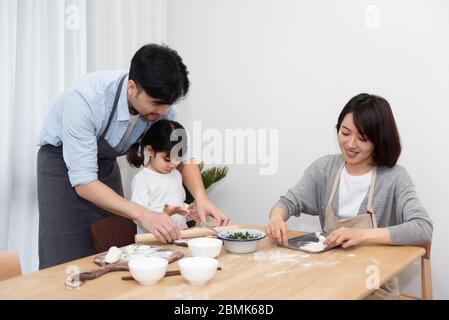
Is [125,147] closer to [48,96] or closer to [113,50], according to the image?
[48,96]

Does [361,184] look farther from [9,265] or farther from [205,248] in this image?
[9,265]

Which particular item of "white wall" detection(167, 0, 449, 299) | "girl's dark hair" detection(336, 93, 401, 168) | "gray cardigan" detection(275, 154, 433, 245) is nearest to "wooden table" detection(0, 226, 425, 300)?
"gray cardigan" detection(275, 154, 433, 245)

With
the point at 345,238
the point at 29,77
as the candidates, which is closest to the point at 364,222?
the point at 345,238

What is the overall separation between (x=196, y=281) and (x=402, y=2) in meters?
2.05

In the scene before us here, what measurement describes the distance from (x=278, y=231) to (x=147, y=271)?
65 cm

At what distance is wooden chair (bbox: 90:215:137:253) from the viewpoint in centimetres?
181

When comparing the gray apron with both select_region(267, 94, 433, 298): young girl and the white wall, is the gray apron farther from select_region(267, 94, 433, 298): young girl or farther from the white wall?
the white wall

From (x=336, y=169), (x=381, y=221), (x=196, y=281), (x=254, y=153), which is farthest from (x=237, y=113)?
(x=196, y=281)

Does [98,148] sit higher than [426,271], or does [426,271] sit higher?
[98,148]

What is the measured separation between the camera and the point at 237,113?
317cm

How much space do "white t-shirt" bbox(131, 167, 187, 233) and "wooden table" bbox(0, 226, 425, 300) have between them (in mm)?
729

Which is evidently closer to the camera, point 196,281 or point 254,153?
point 196,281

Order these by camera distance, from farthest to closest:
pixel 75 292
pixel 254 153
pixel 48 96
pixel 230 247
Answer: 1. pixel 254 153
2. pixel 48 96
3. pixel 230 247
4. pixel 75 292

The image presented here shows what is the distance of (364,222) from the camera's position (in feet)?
6.09
